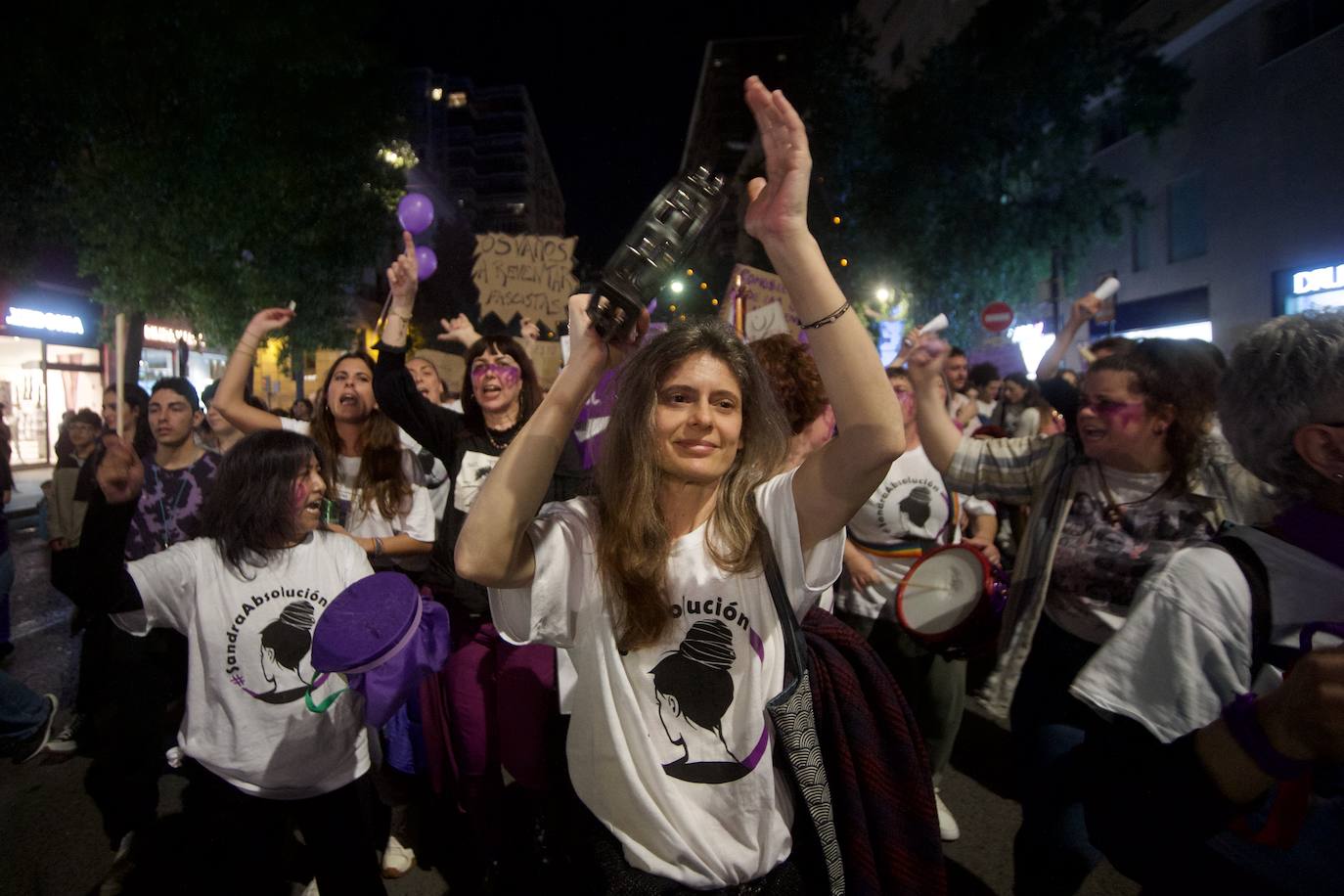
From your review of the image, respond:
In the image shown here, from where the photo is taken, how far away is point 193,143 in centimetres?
1055

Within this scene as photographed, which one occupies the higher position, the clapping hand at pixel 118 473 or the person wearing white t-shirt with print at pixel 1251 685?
the clapping hand at pixel 118 473

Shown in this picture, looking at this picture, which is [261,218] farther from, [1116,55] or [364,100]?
[1116,55]

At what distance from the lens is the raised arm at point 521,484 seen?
4.69ft

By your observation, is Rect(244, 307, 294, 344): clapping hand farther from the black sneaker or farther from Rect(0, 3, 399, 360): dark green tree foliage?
Rect(0, 3, 399, 360): dark green tree foliage

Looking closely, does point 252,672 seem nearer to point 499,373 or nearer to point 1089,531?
point 499,373

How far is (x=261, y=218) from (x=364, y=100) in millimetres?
3398

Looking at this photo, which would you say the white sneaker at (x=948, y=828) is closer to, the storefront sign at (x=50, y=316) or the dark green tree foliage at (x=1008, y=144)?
the dark green tree foliage at (x=1008, y=144)

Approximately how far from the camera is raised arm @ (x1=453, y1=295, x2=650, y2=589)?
4.69 feet

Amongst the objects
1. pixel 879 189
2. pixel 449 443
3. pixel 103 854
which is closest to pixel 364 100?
pixel 879 189

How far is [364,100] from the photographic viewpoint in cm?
1372

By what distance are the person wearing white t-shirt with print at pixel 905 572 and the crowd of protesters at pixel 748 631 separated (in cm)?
4

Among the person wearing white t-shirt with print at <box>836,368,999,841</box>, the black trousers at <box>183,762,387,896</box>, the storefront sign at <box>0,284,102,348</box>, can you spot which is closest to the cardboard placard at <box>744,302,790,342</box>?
the person wearing white t-shirt with print at <box>836,368,999,841</box>

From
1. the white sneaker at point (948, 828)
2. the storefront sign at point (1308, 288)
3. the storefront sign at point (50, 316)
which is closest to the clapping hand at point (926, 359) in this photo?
the white sneaker at point (948, 828)

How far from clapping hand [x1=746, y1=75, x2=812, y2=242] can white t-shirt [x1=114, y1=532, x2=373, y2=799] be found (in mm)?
2047
